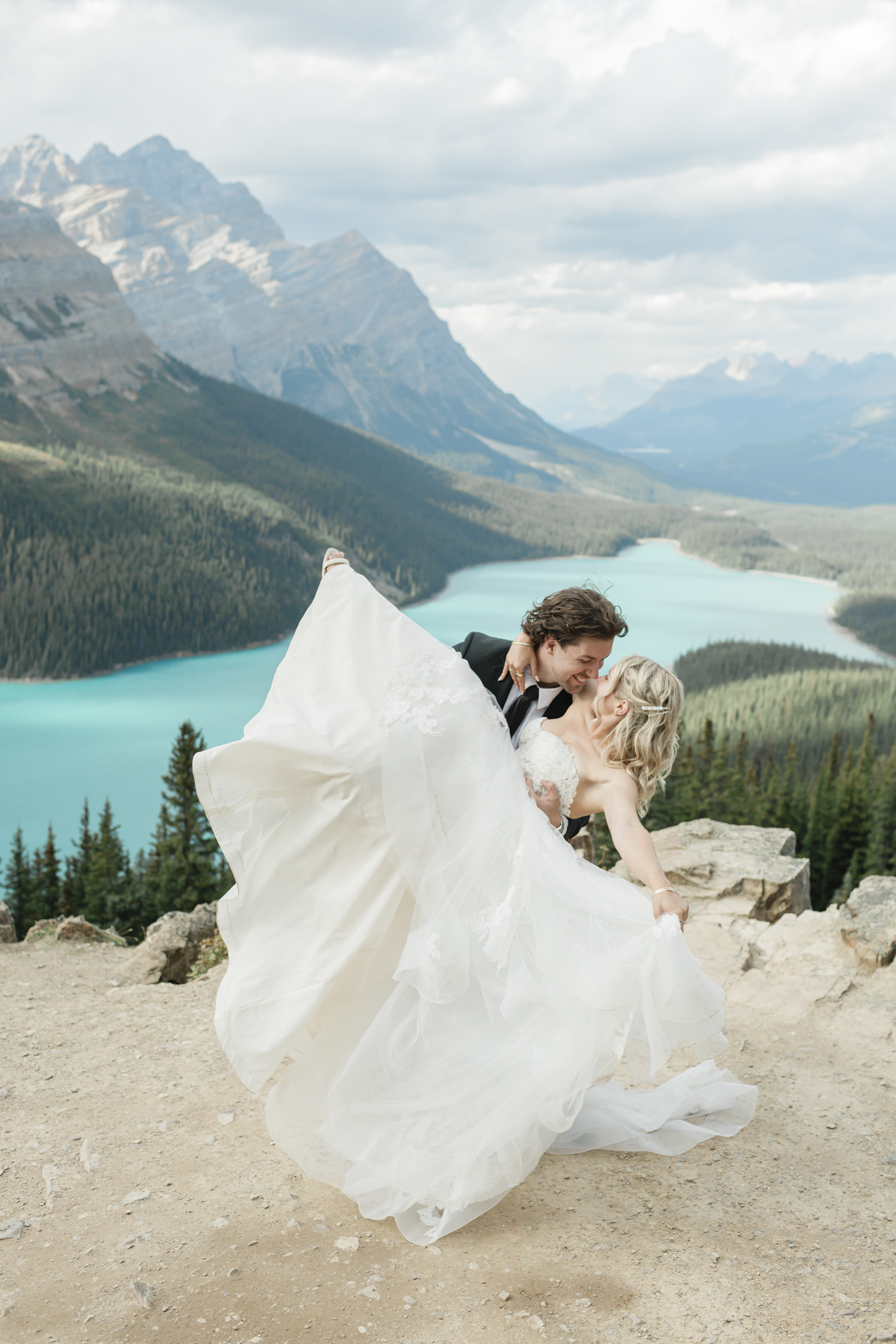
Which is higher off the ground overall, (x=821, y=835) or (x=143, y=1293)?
(x=143, y=1293)

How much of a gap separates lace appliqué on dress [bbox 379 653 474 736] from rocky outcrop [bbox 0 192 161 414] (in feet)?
572

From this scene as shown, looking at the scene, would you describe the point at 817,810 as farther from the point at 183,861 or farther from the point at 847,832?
the point at 183,861

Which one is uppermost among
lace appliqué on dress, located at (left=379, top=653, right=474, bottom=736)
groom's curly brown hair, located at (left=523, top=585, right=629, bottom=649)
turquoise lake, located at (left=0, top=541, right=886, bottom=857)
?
groom's curly brown hair, located at (left=523, top=585, right=629, bottom=649)

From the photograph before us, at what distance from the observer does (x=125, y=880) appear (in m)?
33.4

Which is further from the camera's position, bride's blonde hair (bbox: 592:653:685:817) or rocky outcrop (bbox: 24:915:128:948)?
rocky outcrop (bbox: 24:915:128:948)

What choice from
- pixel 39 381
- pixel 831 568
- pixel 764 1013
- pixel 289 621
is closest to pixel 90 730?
pixel 289 621

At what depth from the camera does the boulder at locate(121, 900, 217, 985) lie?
10938 millimetres

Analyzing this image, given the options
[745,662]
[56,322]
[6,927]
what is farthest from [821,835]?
[56,322]

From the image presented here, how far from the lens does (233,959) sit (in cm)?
486

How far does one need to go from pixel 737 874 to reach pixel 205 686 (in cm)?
8561

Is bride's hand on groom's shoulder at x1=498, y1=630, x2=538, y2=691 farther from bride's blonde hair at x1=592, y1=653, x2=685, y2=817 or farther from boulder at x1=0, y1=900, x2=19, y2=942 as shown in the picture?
boulder at x1=0, y1=900, x2=19, y2=942

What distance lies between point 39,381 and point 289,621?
80780 mm

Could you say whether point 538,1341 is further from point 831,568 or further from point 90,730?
point 831,568

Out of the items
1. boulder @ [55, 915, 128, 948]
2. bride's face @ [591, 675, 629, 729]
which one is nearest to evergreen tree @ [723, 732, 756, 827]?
boulder @ [55, 915, 128, 948]
